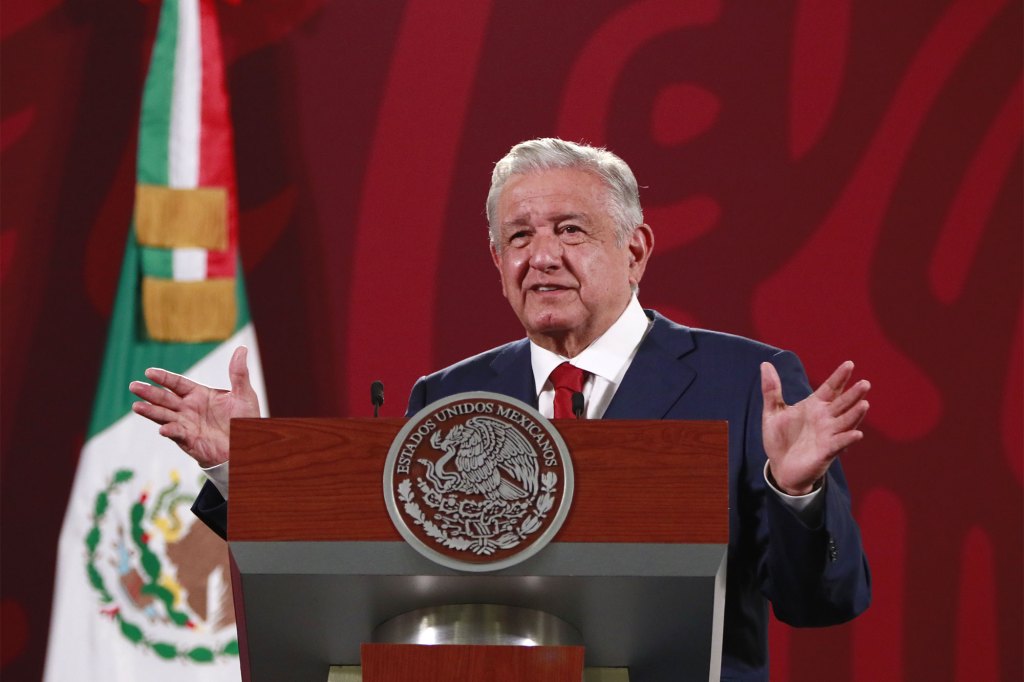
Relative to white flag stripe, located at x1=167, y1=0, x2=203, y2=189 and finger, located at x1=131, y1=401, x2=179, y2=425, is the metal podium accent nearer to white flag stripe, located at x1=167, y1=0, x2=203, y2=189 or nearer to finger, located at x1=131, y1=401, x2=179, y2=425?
finger, located at x1=131, y1=401, x2=179, y2=425

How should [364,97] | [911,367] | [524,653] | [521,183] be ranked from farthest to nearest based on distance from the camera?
[364,97] < [911,367] < [521,183] < [524,653]

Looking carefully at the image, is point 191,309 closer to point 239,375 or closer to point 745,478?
point 239,375

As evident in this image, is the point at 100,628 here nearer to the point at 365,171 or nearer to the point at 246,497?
the point at 365,171

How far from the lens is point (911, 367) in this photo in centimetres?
343

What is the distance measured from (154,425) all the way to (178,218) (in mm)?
600

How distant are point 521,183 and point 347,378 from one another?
1391 mm

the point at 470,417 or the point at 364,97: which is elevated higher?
the point at 364,97

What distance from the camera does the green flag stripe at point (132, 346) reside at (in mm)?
3602

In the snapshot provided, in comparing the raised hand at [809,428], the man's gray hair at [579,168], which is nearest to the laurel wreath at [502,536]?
the raised hand at [809,428]

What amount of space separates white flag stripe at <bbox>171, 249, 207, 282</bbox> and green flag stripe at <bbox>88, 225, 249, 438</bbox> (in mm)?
102

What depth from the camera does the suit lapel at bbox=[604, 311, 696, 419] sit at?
208 cm

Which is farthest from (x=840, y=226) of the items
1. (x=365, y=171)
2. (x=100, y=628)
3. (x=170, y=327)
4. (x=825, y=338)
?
(x=100, y=628)

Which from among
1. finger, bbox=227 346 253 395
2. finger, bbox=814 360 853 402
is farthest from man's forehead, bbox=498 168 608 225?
finger, bbox=814 360 853 402

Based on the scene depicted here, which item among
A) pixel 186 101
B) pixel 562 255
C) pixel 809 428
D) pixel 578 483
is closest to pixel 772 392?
pixel 809 428
